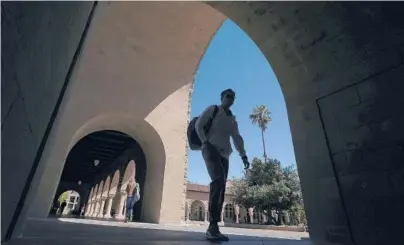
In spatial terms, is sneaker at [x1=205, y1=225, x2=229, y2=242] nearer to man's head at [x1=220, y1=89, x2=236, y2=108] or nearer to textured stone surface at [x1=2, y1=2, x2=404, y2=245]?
textured stone surface at [x1=2, y1=2, x2=404, y2=245]

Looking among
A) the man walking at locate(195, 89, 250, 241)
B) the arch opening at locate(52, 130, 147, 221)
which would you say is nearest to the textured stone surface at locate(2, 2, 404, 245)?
the man walking at locate(195, 89, 250, 241)

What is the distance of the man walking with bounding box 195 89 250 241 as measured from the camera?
2.95m

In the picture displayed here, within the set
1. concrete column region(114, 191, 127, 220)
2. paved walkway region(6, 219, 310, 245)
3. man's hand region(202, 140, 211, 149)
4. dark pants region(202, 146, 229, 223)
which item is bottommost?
paved walkway region(6, 219, 310, 245)

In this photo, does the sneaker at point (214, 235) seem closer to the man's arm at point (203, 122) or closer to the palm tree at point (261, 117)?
the man's arm at point (203, 122)

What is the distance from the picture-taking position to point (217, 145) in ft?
10.1

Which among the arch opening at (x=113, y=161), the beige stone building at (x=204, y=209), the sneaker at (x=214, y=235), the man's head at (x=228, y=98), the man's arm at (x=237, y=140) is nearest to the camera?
the sneaker at (x=214, y=235)

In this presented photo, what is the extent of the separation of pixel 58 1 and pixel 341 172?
269 centimetres

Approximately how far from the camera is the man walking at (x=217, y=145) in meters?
2.95

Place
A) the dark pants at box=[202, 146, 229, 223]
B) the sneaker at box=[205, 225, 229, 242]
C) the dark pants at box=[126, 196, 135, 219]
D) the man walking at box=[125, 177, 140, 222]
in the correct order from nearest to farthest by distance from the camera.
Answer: the sneaker at box=[205, 225, 229, 242] → the dark pants at box=[202, 146, 229, 223] → the man walking at box=[125, 177, 140, 222] → the dark pants at box=[126, 196, 135, 219]

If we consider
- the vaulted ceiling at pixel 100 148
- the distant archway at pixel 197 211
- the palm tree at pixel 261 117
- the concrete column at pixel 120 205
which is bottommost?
the concrete column at pixel 120 205

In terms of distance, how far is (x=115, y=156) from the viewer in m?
18.0

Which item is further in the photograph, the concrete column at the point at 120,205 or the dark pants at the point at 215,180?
the concrete column at the point at 120,205

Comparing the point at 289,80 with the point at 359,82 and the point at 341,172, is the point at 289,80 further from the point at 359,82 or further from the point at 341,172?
the point at 341,172

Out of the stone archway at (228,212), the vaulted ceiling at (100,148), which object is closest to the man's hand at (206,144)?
the vaulted ceiling at (100,148)
